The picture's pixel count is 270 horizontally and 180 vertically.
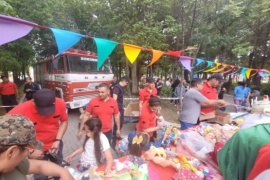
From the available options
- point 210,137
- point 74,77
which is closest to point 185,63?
point 210,137

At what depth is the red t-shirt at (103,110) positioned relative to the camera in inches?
130

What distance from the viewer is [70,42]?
3.00 metres

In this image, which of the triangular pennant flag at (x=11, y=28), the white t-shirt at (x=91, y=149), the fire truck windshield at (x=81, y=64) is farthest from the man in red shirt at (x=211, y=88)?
the fire truck windshield at (x=81, y=64)

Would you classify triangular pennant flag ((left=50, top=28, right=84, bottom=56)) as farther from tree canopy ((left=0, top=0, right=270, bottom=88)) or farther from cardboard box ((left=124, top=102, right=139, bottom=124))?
tree canopy ((left=0, top=0, right=270, bottom=88))

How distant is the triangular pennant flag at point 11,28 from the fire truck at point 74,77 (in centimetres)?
556

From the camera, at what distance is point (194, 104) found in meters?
3.70

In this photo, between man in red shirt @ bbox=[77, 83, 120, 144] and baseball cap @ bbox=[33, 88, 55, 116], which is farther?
Result: man in red shirt @ bbox=[77, 83, 120, 144]

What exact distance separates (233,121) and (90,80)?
5.67 metres

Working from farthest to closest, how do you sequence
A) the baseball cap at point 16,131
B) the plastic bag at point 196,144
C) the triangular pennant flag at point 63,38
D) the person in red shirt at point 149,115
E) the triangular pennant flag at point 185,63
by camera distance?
1. the triangular pennant flag at point 185,63
2. the person in red shirt at point 149,115
3. the triangular pennant flag at point 63,38
4. the plastic bag at point 196,144
5. the baseball cap at point 16,131

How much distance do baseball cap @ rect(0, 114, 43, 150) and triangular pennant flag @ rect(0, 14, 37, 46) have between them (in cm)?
121

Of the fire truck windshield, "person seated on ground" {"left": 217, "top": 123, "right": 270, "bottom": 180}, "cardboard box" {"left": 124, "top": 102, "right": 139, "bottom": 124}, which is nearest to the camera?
"person seated on ground" {"left": 217, "top": 123, "right": 270, "bottom": 180}

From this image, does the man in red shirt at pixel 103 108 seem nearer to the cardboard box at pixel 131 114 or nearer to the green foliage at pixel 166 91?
the cardboard box at pixel 131 114

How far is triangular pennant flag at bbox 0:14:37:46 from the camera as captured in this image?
1.92 meters

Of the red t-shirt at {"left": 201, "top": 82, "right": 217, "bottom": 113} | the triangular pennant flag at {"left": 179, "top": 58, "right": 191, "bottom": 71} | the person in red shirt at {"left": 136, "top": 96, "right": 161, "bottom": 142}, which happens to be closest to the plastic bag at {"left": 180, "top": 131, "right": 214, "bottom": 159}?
the person in red shirt at {"left": 136, "top": 96, "right": 161, "bottom": 142}
